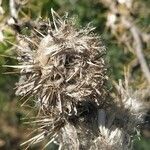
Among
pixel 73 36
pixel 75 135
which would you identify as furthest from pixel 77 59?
pixel 75 135

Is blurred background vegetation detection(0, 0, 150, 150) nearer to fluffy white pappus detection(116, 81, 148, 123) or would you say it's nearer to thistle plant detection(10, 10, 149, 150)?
fluffy white pappus detection(116, 81, 148, 123)

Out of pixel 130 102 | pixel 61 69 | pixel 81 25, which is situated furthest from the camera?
pixel 81 25

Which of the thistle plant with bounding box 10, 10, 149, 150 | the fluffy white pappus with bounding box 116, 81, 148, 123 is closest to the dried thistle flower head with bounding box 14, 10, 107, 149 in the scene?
the thistle plant with bounding box 10, 10, 149, 150

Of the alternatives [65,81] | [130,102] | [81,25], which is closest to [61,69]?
[65,81]

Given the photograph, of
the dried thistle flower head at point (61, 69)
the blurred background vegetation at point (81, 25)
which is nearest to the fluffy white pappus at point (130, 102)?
the blurred background vegetation at point (81, 25)

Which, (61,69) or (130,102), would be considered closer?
(61,69)

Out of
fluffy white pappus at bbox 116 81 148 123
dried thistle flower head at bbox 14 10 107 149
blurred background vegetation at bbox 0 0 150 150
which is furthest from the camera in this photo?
blurred background vegetation at bbox 0 0 150 150

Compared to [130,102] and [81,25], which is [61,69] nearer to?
[130,102]

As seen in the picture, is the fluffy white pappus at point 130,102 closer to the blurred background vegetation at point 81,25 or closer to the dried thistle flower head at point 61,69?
the blurred background vegetation at point 81,25

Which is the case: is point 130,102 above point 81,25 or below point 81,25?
below
